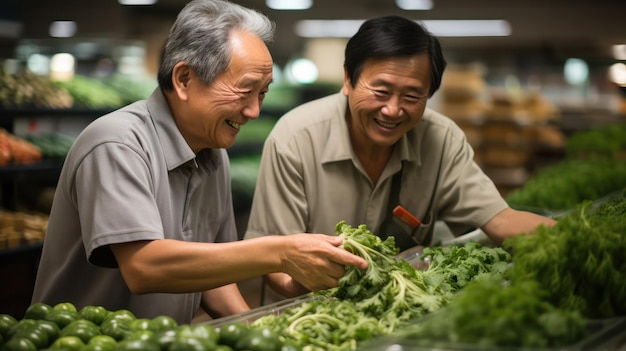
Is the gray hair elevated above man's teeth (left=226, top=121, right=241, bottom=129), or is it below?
above

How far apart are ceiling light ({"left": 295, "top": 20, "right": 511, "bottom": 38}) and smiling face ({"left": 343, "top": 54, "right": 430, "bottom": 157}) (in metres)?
9.31

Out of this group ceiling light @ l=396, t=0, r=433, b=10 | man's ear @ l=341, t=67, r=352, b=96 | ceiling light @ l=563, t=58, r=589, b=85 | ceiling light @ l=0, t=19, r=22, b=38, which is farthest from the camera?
ceiling light @ l=563, t=58, r=589, b=85

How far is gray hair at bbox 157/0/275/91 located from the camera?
95.0 inches

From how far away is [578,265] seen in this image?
1.97 metres

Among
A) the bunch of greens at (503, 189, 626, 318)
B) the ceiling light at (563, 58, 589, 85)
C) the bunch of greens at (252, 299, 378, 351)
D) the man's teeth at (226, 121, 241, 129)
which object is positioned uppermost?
the man's teeth at (226, 121, 241, 129)

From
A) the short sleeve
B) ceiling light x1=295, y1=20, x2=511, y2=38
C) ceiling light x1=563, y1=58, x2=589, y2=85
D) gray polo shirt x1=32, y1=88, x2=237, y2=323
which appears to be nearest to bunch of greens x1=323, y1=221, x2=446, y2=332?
gray polo shirt x1=32, y1=88, x2=237, y2=323

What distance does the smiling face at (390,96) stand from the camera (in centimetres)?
291

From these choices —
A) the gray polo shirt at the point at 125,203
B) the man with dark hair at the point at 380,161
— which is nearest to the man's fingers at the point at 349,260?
the gray polo shirt at the point at 125,203

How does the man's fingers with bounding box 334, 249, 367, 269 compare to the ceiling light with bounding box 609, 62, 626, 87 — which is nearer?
the man's fingers with bounding box 334, 249, 367, 269

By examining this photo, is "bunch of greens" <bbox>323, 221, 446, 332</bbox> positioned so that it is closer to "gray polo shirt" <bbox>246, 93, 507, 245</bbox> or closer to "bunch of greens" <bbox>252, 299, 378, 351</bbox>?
"bunch of greens" <bbox>252, 299, 378, 351</bbox>

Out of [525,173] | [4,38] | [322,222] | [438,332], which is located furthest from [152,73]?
[438,332]

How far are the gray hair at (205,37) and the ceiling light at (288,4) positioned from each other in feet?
27.4

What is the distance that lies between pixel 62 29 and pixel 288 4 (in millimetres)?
3418

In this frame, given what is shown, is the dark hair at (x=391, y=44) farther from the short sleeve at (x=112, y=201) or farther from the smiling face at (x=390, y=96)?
the short sleeve at (x=112, y=201)
